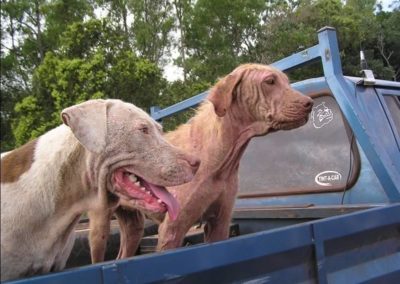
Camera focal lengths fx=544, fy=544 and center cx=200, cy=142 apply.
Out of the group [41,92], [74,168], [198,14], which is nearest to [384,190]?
[74,168]

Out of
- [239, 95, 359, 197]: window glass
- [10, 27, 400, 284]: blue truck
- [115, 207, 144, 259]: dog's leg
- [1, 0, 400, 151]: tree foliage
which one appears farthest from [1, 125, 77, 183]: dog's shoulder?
[1, 0, 400, 151]: tree foliage

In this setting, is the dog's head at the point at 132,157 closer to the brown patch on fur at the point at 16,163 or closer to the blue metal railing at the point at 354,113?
the brown patch on fur at the point at 16,163

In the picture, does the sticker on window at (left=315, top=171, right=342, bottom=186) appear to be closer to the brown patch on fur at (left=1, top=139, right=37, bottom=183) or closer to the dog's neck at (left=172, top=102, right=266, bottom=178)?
the dog's neck at (left=172, top=102, right=266, bottom=178)

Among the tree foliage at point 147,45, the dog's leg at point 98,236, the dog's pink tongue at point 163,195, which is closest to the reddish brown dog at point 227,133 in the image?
the dog's leg at point 98,236

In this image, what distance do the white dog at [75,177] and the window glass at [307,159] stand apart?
5.49 feet

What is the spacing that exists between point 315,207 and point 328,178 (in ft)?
1.02

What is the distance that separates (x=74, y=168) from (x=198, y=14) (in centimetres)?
1918

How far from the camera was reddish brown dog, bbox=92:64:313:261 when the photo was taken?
7.20 ft

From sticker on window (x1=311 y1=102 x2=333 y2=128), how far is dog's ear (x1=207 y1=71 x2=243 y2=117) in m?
1.11

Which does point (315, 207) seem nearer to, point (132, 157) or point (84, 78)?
point (132, 157)

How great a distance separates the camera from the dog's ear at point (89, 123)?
146 centimetres

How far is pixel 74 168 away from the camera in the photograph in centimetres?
155

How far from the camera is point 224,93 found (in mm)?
2285

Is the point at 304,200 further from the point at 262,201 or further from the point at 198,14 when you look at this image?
the point at 198,14
